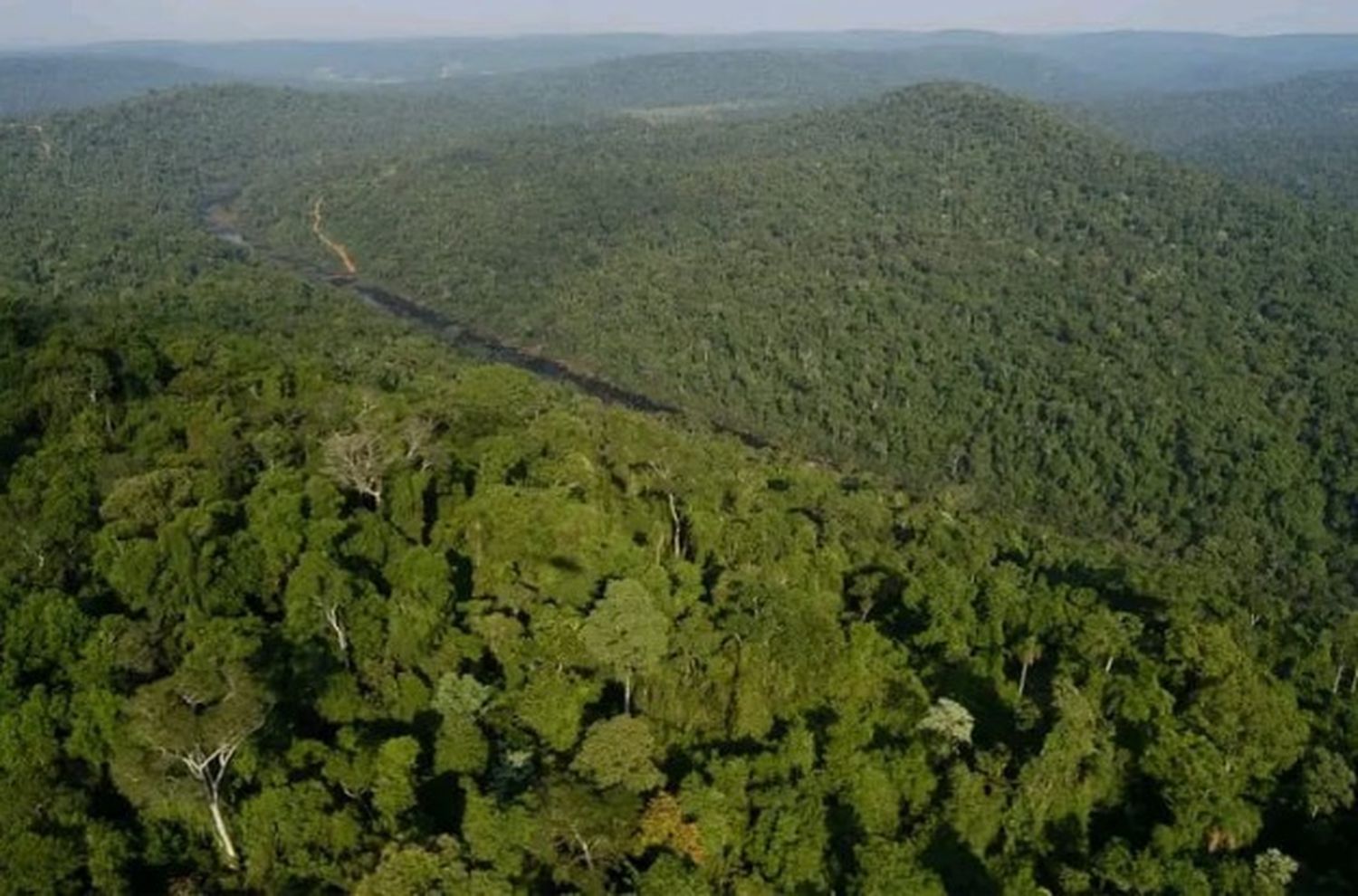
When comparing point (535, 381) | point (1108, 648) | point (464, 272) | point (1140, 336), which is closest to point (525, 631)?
point (1108, 648)

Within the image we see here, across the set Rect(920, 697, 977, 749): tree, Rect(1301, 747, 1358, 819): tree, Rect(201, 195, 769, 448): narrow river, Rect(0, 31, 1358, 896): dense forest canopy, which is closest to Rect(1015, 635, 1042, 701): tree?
Rect(0, 31, 1358, 896): dense forest canopy

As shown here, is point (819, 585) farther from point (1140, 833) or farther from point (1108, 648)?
point (1140, 833)

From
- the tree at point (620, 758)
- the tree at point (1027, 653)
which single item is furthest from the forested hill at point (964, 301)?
the tree at point (620, 758)

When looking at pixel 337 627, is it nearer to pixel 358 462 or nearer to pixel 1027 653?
pixel 358 462

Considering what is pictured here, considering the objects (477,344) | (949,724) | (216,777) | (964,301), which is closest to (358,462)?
(216,777)

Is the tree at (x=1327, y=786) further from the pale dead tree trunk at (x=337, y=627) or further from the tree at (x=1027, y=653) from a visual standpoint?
the pale dead tree trunk at (x=337, y=627)

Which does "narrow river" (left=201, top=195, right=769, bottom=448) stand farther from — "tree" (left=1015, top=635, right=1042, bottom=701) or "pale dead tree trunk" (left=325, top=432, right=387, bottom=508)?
"pale dead tree trunk" (left=325, top=432, right=387, bottom=508)
